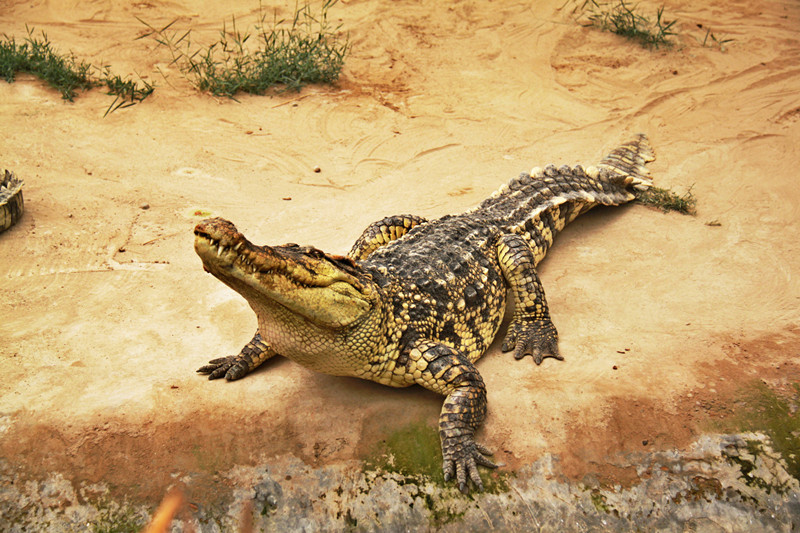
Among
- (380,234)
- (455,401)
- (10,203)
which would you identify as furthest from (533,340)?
(10,203)

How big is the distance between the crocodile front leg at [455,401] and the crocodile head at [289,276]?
454mm

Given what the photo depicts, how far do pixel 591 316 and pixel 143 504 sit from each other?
9.95 feet

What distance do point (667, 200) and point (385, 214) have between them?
2527 millimetres

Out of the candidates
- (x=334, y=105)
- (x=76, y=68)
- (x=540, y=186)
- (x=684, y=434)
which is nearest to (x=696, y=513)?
(x=684, y=434)

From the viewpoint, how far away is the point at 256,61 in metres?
8.30

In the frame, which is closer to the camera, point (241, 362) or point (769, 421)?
point (769, 421)

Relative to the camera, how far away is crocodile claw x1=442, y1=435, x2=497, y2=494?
3289 mm

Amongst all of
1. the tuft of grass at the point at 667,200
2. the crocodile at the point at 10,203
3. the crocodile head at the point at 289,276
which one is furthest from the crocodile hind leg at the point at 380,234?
the crocodile at the point at 10,203

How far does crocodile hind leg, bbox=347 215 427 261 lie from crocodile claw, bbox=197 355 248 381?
4.10 feet

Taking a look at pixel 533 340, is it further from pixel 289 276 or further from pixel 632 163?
pixel 632 163

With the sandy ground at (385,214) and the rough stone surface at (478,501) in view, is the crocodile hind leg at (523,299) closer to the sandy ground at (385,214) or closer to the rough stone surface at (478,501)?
the sandy ground at (385,214)

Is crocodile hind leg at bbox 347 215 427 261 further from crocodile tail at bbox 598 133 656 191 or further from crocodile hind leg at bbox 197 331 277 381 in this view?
crocodile tail at bbox 598 133 656 191

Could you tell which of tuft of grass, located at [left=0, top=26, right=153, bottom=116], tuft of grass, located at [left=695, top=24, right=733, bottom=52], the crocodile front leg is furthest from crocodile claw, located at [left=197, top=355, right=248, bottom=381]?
tuft of grass, located at [left=695, top=24, right=733, bottom=52]

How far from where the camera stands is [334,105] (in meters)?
8.17
